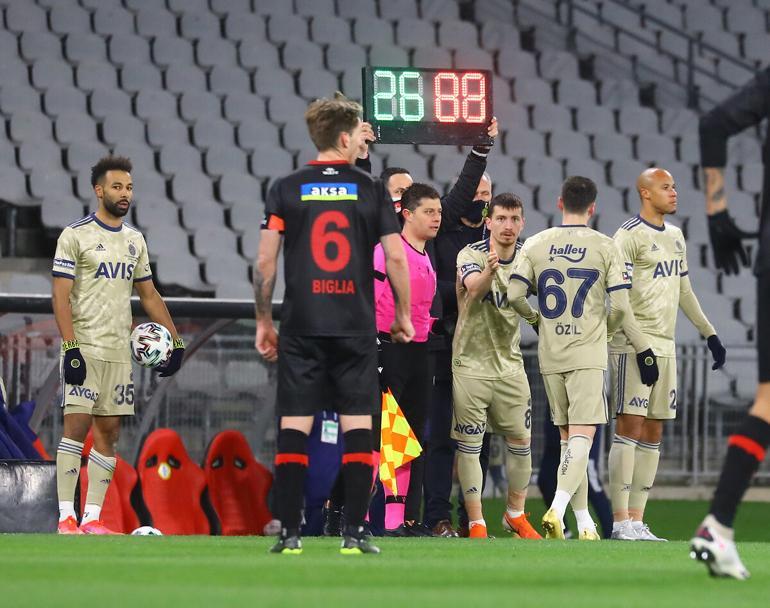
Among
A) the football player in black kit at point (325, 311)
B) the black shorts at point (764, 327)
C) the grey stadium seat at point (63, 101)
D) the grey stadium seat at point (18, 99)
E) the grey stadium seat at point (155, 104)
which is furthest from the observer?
the grey stadium seat at point (155, 104)

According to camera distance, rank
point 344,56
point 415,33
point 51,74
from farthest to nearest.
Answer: point 415,33 → point 344,56 → point 51,74

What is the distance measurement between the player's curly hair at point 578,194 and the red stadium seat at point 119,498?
3.17 meters

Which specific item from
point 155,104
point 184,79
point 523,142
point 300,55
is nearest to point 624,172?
point 523,142

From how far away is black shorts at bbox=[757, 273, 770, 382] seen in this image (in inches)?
202

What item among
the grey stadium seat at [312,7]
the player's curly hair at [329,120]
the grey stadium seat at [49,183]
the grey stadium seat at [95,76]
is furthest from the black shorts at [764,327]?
the grey stadium seat at [312,7]

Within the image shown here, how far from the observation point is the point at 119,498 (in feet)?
31.0

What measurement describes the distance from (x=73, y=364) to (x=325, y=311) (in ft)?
8.47

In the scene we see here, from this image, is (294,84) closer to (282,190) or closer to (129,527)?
(129,527)

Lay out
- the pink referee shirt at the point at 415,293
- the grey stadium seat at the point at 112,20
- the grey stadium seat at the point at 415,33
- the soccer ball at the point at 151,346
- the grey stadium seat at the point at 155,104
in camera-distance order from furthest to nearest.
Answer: the grey stadium seat at the point at 415,33
the grey stadium seat at the point at 112,20
the grey stadium seat at the point at 155,104
the soccer ball at the point at 151,346
the pink referee shirt at the point at 415,293

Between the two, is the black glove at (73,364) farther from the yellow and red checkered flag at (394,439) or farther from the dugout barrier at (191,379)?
the yellow and red checkered flag at (394,439)

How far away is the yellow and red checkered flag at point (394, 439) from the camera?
841cm

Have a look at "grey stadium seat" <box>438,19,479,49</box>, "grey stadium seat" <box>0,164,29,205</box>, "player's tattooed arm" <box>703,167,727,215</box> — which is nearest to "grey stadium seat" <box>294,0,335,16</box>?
"grey stadium seat" <box>438,19,479,49</box>

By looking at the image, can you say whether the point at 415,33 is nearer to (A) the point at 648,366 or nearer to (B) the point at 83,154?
(B) the point at 83,154

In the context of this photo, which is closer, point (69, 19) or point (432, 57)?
point (69, 19)
